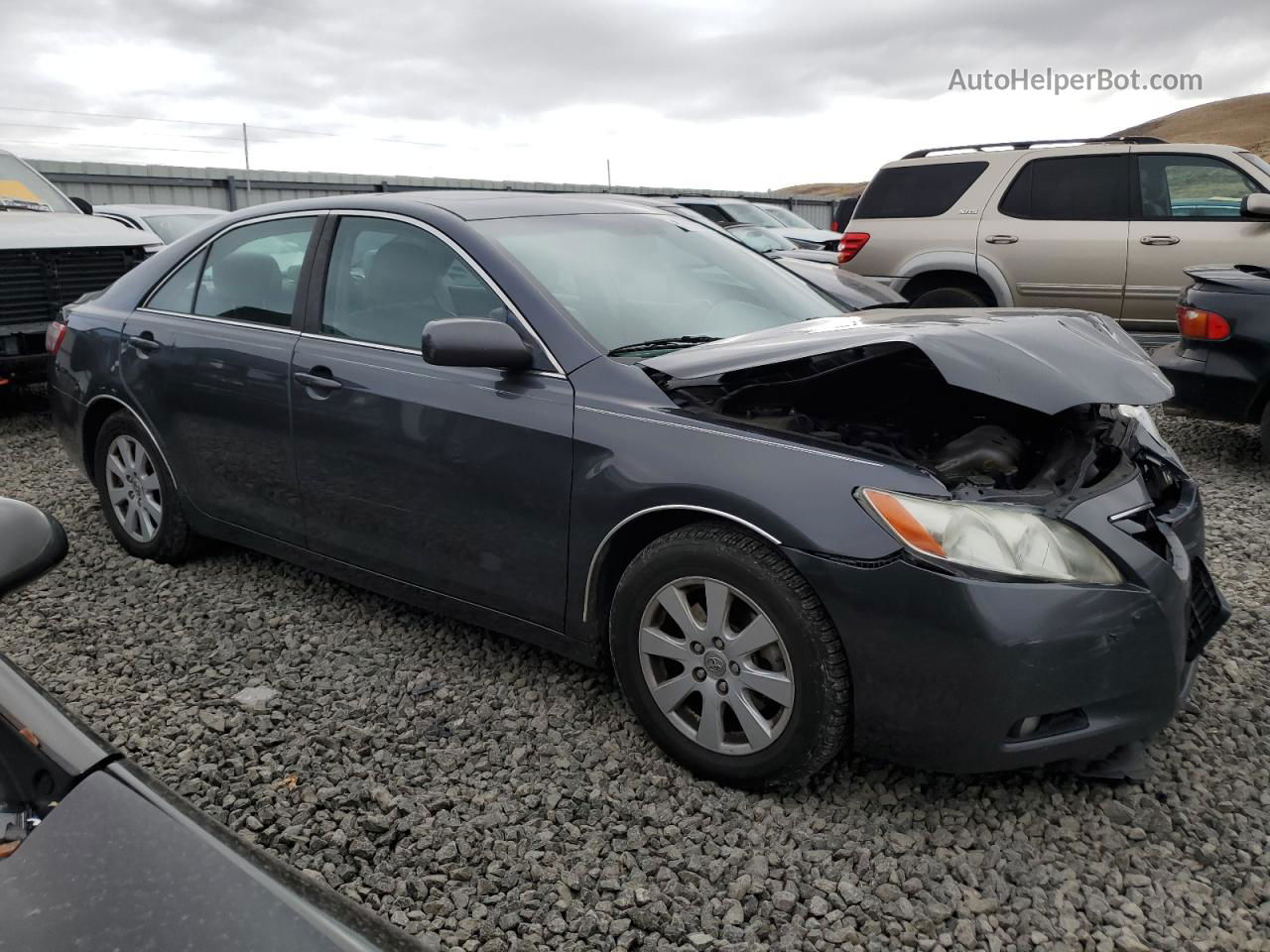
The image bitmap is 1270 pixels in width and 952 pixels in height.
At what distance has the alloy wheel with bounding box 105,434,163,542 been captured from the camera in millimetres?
4531

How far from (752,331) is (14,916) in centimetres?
267

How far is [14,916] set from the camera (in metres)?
1.21

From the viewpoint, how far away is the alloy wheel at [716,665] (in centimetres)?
269

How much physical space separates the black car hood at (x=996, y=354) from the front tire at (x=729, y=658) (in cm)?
50

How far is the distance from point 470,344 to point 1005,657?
1.66m

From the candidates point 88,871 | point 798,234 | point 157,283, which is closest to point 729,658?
point 88,871

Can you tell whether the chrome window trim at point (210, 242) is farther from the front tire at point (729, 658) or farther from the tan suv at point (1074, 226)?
the tan suv at point (1074, 226)

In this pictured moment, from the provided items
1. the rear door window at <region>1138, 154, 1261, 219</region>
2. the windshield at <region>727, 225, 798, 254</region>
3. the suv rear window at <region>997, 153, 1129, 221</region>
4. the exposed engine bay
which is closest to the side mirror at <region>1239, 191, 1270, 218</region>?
the rear door window at <region>1138, 154, 1261, 219</region>

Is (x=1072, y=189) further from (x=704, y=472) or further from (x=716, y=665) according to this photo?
(x=716, y=665)

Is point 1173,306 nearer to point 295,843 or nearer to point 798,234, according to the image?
point 798,234

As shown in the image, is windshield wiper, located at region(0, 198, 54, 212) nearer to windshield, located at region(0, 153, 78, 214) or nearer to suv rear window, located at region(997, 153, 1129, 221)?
windshield, located at region(0, 153, 78, 214)

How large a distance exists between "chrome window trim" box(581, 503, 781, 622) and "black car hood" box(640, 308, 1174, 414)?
0.36 metres

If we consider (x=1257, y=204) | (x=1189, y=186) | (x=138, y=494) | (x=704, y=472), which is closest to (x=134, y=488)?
(x=138, y=494)

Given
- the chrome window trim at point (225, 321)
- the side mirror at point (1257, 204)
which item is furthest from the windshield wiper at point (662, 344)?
the side mirror at point (1257, 204)
